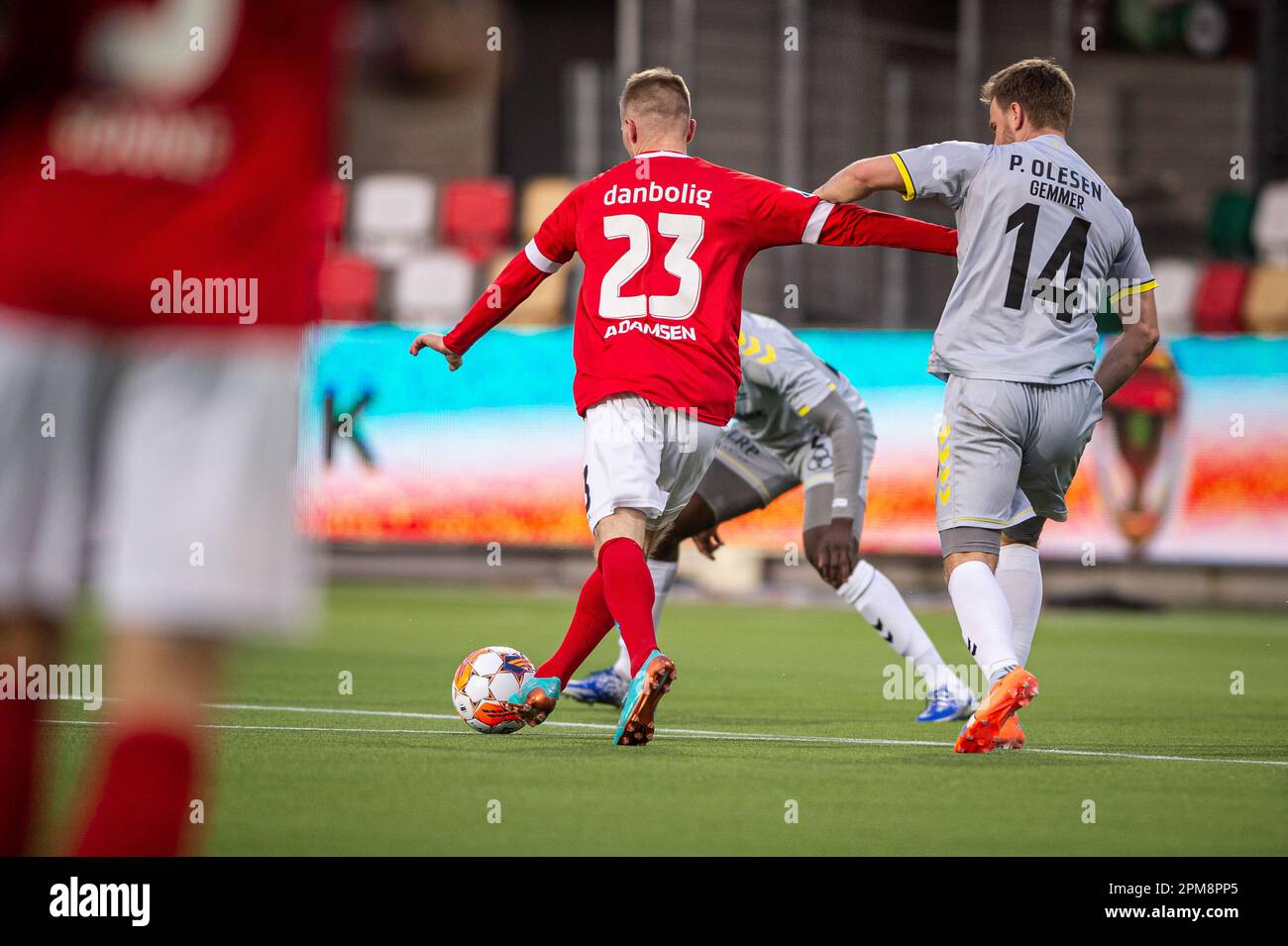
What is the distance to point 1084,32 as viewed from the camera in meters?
18.7

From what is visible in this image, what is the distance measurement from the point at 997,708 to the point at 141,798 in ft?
12.6

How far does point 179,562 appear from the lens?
248 cm

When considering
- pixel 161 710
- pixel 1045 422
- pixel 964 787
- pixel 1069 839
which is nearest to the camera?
pixel 161 710

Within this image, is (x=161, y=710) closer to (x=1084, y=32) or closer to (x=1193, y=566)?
(x=1193, y=566)

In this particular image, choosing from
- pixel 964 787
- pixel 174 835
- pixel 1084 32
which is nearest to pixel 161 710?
pixel 174 835

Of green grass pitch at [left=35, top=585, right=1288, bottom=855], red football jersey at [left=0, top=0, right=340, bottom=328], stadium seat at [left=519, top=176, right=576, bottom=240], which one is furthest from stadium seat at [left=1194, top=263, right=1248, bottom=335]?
red football jersey at [left=0, top=0, right=340, bottom=328]

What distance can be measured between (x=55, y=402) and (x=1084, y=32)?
684 inches

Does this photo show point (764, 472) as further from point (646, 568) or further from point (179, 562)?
point (179, 562)

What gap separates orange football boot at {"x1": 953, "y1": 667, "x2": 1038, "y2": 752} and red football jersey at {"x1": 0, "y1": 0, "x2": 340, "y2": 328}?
3669 mm

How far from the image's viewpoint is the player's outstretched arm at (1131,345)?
21.0 feet

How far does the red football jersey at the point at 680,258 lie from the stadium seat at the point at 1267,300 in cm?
1020

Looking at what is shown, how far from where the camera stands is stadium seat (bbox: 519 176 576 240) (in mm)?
17984

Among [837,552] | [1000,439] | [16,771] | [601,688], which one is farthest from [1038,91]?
[16,771]

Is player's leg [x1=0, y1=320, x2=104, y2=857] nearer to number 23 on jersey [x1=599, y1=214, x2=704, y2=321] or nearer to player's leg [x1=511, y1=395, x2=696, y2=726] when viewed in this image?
player's leg [x1=511, y1=395, x2=696, y2=726]
